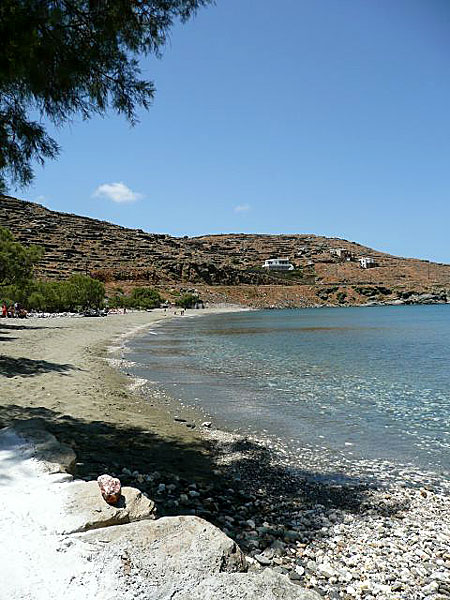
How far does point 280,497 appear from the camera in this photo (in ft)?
21.3

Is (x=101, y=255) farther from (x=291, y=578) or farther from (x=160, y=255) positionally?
(x=291, y=578)

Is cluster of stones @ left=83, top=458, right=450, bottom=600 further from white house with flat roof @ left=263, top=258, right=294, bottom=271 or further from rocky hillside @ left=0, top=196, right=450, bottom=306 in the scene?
white house with flat roof @ left=263, top=258, right=294, bottom=271

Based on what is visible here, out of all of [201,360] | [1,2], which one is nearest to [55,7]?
[1,2]

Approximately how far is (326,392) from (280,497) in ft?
28.8

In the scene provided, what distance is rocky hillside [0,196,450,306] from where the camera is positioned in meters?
121


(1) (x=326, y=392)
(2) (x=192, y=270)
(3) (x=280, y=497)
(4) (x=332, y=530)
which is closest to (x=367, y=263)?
(2) (x=192, y=270)

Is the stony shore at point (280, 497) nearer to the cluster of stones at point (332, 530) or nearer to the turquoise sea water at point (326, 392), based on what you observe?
the cluster of stones at point (332, 530)

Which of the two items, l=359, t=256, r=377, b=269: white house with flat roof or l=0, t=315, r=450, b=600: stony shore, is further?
l=359, t=256, r=377, b=269: white house with flat roof

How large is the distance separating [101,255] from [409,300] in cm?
8622

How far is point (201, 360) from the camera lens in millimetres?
23031

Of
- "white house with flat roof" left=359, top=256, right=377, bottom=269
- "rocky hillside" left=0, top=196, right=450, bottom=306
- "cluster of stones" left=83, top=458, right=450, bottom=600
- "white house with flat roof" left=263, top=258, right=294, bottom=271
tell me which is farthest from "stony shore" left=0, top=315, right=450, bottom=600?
"white house with flat roof" left=359, top=256, right=377, bottom=269

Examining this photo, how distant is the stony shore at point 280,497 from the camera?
4.55 metres

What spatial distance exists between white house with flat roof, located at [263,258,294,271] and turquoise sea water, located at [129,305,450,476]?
13935 cm

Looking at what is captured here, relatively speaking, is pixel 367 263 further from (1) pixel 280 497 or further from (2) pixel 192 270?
(1) pixel 280 497
